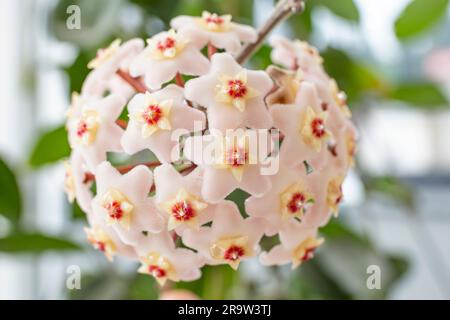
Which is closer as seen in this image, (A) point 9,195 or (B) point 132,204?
(B) point 132,204

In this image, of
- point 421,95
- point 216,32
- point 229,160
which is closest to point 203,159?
point 229,160

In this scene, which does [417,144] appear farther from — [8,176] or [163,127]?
[163,127]

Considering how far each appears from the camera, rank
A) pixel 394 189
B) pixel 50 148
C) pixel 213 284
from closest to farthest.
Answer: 1. pixel 213 284
2. pixel 50 148
3. pixel 394 189

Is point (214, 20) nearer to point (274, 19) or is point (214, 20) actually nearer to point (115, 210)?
point (274, 19)

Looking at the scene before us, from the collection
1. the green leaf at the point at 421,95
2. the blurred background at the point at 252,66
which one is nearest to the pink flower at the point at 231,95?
the blurred background at the point at 252,66

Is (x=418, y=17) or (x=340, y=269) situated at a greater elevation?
(x=418, y=17)

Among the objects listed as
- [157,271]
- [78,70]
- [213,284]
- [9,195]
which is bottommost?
[157,271]

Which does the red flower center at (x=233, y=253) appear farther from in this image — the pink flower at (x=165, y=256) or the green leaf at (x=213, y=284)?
the green leaf at (x=213, y=284)

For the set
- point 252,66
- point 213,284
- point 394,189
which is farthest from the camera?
point 394,189
